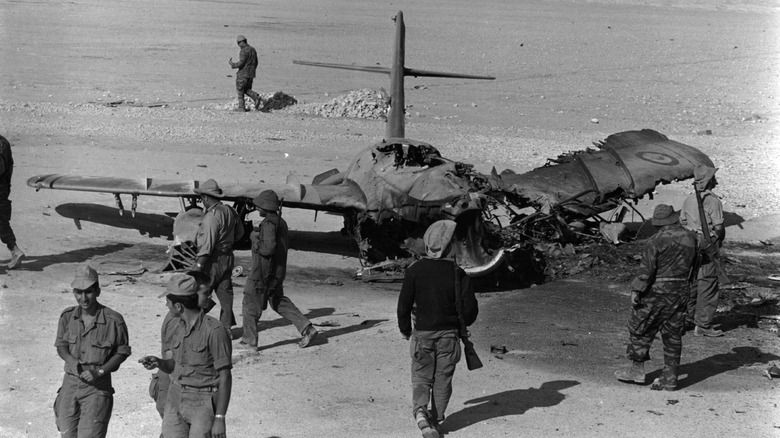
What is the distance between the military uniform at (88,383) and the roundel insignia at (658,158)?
12245 millimetres

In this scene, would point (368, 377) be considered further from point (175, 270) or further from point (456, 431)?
point (175, 270)

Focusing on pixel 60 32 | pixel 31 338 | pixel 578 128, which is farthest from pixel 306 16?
pixel 31 338

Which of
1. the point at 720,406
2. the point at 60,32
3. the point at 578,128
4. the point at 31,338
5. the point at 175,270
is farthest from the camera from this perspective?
the point at 60,32

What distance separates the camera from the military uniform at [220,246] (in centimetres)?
1173

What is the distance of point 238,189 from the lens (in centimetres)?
1705

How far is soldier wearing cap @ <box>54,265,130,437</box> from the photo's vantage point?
8.30 meters

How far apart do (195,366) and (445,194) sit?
303 inches

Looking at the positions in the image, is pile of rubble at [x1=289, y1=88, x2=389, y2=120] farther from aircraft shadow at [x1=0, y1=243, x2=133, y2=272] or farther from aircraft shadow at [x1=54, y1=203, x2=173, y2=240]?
aircraft shadow at [x1=0, y1=243, x2=133, y2=272]

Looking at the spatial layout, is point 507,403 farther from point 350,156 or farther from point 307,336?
point 350,156

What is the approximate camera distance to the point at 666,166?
1839 centimetres

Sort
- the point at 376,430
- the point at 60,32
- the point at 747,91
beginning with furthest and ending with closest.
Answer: the point at 60,32 → the point at 747,91 → the point at 376,430

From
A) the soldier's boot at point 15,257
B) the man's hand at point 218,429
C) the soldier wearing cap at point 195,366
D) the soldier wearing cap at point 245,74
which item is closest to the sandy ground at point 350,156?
the soldier's boot at point 15,257

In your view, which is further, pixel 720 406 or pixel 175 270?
pixel 175 270

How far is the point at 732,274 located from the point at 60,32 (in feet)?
117
